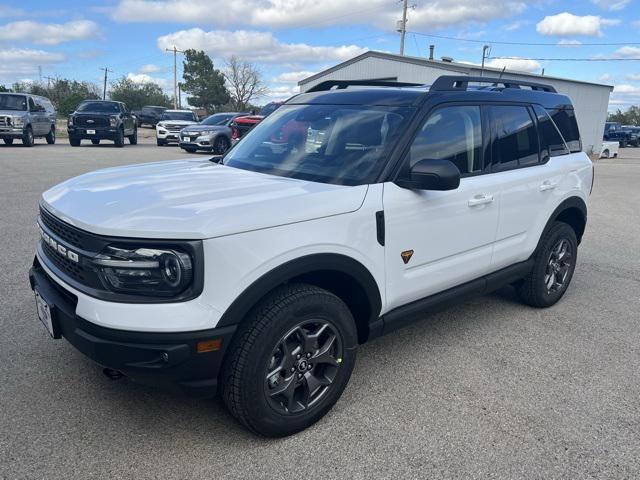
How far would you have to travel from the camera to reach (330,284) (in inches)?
116


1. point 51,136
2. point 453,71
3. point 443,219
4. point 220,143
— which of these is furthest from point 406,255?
point 51,136

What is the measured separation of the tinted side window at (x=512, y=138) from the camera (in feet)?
12.4

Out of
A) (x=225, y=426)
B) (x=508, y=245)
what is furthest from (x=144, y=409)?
(x=508, y=245)

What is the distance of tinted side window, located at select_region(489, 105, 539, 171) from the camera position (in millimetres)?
3781

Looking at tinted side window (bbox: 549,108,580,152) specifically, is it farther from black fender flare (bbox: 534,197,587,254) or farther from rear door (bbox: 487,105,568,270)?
black fender flare (bbox: 534,197,587,254)

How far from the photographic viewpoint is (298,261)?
8.29ft

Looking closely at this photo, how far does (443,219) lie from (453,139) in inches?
22.8

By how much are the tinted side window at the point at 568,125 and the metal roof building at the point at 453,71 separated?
20333 mm

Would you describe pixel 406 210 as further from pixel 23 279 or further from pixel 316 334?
pixel 23 279

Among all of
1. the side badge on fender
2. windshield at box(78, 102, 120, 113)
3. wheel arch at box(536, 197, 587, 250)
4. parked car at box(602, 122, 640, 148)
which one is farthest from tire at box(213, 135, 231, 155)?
parked car at box(602, 122, 640, 148)

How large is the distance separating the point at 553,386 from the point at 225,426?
2.04 metres

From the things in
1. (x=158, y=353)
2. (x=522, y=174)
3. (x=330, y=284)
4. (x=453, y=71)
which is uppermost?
(x=453, y=71)

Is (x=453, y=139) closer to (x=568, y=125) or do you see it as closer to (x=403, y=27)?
(x=568, y=125)

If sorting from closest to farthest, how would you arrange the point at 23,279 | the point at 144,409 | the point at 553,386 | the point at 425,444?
1. the point at 425,444
2. the point at 144,409
3. the point at 553,386
4. the point at 23,279
